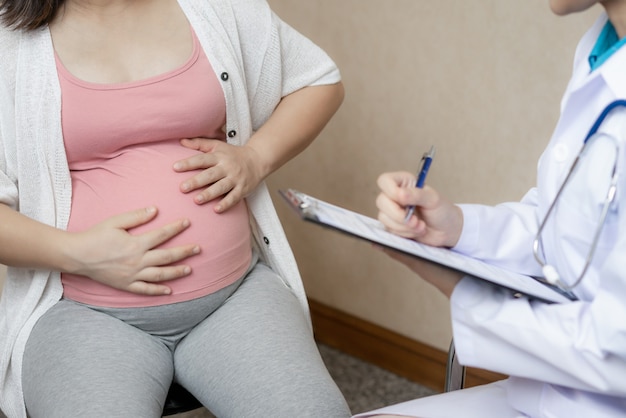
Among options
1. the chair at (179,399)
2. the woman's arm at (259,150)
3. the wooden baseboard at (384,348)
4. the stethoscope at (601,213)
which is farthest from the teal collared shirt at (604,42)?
the wooden baseboard at (384,348)

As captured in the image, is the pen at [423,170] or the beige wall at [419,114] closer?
the pen at [423,170]

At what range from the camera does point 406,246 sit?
0.90m

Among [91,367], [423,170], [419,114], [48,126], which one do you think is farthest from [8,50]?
[419,114]

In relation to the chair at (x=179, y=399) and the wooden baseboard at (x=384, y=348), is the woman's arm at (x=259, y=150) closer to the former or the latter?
the chair at (x=179, y=399)

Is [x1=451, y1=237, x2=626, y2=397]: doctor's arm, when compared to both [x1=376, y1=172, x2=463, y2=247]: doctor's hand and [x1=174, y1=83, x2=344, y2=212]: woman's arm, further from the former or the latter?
[x1=174, y1=83, x2=344, y2=212]: woman's arm

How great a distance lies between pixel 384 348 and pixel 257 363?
4.06 feet

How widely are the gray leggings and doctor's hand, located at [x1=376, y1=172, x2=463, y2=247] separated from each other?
1.05 feet

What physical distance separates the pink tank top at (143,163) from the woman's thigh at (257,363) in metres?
0.07

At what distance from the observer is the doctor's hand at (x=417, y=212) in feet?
3.30

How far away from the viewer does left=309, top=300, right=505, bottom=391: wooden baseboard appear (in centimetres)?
229

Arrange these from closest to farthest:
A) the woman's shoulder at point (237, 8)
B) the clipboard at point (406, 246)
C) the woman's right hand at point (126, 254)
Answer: the clipboard at point (406, 246) < the woman's right hand at point (126, 254) < the woman's shoulder at point (237, 8)

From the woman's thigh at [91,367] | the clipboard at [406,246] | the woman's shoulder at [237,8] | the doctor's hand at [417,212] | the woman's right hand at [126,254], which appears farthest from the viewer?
the woman's shoulder at [237,8]

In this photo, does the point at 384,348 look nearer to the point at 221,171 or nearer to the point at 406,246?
the point at 221,171

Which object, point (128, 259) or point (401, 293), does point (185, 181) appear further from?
point (401, 293)
